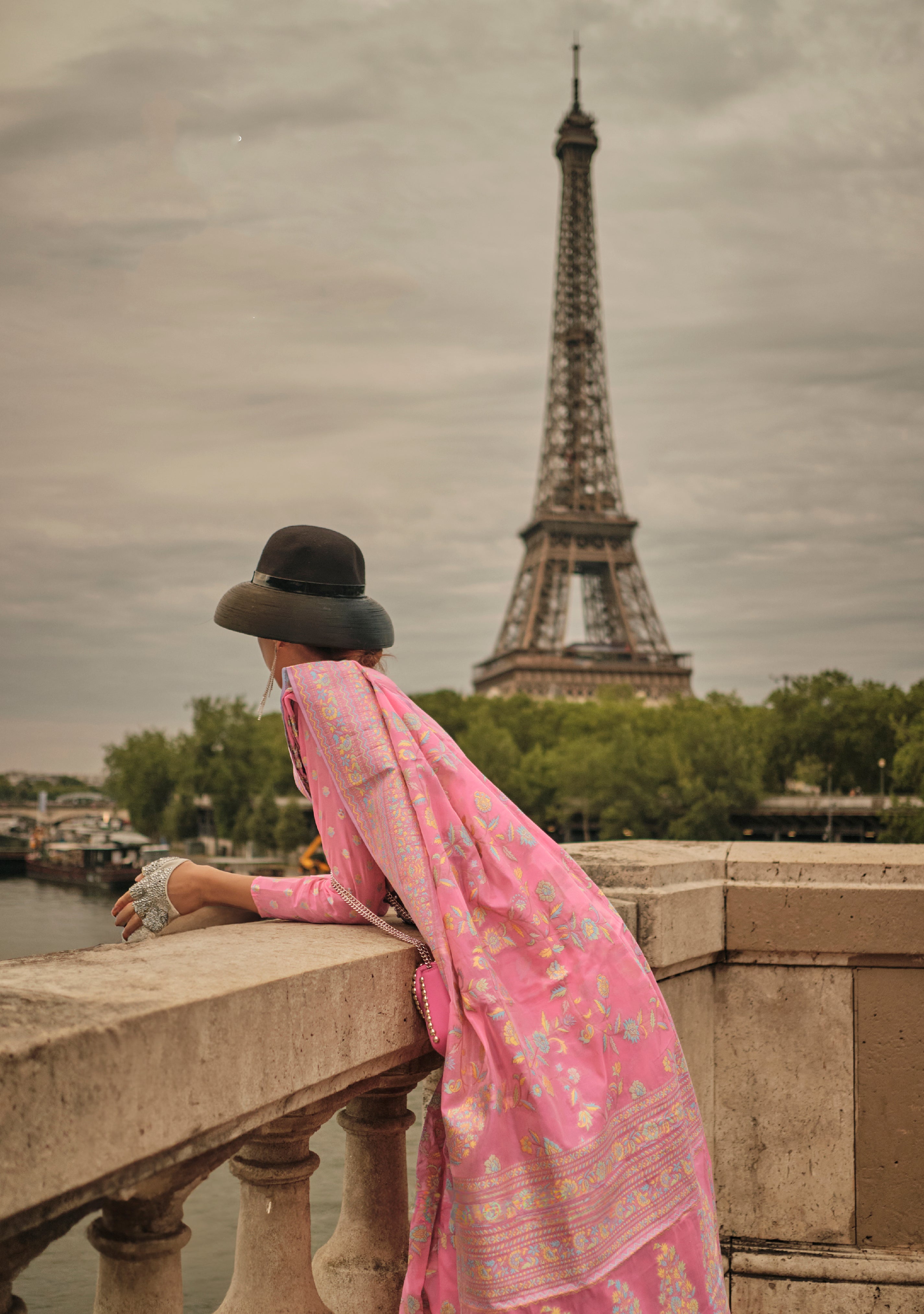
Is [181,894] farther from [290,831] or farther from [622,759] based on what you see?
[290,831]

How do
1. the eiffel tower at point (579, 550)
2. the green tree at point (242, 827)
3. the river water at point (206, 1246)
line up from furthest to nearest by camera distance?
1. the eiffel tower at point (579, 550)
2. the green tree at point (242, 827)
3. the river water at point (206, 1246)

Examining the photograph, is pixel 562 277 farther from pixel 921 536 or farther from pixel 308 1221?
pixel 308 1221

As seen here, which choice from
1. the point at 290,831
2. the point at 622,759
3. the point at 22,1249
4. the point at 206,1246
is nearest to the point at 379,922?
the point at 22,1249

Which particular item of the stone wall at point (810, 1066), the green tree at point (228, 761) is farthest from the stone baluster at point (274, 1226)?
the green tree at point (228, 761)

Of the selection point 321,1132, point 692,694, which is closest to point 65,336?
point 692,694

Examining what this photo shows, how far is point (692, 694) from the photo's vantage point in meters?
71.5

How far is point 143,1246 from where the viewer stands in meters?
1.78

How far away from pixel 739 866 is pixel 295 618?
69.6 inches

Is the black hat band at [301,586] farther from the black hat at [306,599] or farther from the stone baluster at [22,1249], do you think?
the stone baluster at [22,1249]

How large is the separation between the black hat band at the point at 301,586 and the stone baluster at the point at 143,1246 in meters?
1.13

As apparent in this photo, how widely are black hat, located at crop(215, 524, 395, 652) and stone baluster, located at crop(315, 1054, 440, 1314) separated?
872 mm

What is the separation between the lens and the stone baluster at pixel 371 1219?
2.53 m

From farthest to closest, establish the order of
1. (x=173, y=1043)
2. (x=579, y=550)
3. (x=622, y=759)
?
(x=579, y=550), (x=622, y=759), (x=173, y=1043)

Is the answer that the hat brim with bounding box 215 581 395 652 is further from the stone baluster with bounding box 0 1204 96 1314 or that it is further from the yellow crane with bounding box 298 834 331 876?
the yellow crane with bounding box 298 834 331 876
